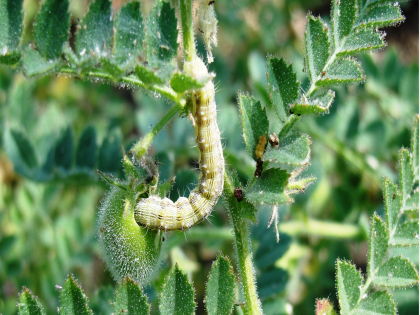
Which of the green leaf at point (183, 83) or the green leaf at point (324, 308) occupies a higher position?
the green leaf at point (183, 83)

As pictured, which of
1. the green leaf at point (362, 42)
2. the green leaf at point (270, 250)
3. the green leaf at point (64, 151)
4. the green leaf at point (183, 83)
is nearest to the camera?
the green leaf at point (183, 83)

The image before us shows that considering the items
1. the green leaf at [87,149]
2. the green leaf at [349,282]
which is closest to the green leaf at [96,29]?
the green leaf at [87,149]

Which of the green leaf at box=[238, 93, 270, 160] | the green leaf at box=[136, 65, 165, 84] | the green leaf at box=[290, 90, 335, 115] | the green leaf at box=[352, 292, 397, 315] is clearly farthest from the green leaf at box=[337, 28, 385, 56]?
the green leaf at box=[352, 292, 397, 315]

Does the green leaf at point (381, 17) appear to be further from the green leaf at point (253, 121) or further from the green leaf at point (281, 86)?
the green leaf at point (253, 121)

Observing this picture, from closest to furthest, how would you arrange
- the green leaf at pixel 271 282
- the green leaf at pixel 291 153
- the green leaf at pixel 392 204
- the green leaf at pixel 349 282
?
the green leaf at pixel 291 153, the green leaf at pixel 349 282, the green leaf at pixel 392 204, the green leaf at pixel 271 282

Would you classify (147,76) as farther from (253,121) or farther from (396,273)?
(396,273)

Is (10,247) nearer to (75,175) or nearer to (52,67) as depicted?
(75,175)

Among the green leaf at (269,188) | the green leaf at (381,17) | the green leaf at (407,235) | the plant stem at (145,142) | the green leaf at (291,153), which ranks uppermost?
the green leaf at (381,17)
